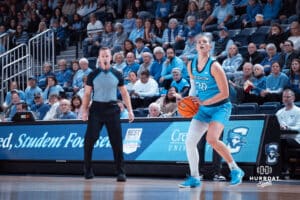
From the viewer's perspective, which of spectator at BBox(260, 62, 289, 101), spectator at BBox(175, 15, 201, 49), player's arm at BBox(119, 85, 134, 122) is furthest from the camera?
spectator at BBox(175, 15, 201, 49)

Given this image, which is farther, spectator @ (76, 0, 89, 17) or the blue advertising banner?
spectator @ (76, 0, 89, 17)

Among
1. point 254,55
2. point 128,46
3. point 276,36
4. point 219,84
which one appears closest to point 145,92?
point 254,55

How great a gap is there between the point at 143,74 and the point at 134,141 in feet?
9.65

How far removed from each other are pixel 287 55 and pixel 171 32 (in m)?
4.25

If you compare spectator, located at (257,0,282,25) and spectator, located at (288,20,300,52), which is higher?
spectator, located at (257,0,282,25)

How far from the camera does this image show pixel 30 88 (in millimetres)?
18781

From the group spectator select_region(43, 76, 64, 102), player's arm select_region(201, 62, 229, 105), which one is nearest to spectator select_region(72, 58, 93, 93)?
spectator select_region(43, 76, 64, 102)

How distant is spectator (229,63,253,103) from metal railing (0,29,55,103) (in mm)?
7945

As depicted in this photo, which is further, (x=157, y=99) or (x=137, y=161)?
(x=157, y=99)

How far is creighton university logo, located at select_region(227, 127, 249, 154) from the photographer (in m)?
11.9

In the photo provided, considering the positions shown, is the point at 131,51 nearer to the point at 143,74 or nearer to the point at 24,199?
the point at 143,74

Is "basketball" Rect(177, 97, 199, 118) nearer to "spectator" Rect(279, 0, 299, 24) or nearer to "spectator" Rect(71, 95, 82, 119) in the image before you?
"spectator" Rect(71, 95, 82, 119)

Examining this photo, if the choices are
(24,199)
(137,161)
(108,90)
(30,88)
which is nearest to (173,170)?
(137,161)

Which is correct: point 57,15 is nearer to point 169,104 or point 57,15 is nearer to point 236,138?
point 169,104
